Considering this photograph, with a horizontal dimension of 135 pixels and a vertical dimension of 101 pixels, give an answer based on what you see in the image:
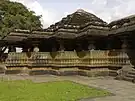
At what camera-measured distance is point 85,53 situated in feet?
60.2

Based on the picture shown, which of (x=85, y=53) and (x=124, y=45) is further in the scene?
(x=85, y=53)

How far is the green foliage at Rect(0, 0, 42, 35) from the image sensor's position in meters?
33.3

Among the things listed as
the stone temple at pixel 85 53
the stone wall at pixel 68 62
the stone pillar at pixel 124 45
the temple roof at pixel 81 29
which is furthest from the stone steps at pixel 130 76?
the temple roof at pixel 81 29

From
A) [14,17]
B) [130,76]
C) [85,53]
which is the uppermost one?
[14,17]

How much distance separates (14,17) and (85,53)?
59.2ft

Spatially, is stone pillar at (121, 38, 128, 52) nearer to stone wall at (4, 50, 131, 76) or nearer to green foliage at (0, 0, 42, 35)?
stone wall at (4, 50, 131, 76)

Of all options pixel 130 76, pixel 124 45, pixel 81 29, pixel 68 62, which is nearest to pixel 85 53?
pixel 68 62

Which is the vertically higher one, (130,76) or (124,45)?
(124,45)

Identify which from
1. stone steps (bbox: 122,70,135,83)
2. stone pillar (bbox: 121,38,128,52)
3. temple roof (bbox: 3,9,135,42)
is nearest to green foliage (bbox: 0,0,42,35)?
temple roof (bbox: 3,9,135,42)

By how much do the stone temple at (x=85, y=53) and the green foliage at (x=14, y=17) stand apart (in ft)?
40.3

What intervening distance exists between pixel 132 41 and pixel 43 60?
7264mm

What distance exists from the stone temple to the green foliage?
12.3m

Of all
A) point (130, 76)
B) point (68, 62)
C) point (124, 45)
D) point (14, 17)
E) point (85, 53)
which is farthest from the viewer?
point (14, 17)

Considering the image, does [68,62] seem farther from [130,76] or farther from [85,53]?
[130,76]
